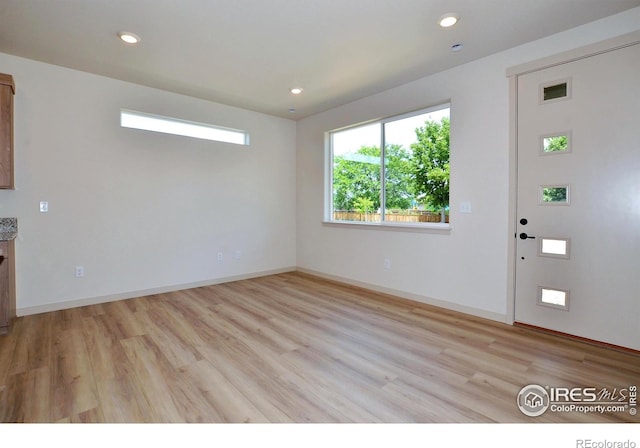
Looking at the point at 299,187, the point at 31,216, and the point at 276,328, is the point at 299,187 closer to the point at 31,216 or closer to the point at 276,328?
the point at 276,328

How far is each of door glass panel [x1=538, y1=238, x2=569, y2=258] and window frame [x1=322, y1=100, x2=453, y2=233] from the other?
3.03 feet

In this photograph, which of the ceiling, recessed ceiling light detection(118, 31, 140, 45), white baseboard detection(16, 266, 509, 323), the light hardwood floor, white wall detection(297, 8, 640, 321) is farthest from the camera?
white baseboard detection(16, 266, 509, 323)

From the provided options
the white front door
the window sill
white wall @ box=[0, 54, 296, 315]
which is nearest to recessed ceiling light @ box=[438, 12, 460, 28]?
the white front door

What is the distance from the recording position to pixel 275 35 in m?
2.88

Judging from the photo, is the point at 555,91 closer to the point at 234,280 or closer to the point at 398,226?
the point at 398,226

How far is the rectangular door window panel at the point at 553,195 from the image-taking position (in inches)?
113

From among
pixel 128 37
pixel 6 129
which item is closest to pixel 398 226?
pixel 128 37

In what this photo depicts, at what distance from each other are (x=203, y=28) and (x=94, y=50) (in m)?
1.33

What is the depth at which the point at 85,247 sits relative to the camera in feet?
12.4

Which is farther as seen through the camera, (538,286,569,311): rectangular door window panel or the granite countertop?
the granite countertop

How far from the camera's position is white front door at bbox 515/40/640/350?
2553 millimetres

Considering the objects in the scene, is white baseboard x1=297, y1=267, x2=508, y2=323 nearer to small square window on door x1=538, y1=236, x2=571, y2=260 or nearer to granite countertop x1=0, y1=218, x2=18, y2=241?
small square window on door x1=538, y1=236, x2=571, y2=260

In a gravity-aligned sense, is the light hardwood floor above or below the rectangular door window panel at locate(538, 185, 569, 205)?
below

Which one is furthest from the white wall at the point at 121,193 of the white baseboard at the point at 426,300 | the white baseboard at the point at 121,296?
the white baseboard at the point at 426,300
